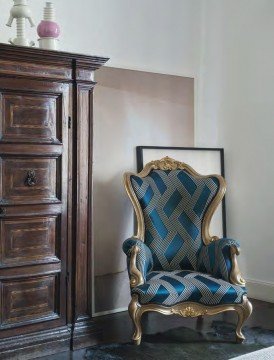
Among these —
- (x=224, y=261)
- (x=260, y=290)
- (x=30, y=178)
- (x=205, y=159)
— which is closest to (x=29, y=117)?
(x=30, y=178)

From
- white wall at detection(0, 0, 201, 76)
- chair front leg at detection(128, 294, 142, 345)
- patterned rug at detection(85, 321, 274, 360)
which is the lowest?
patterned rug at detection(85, 321, 274, 360)

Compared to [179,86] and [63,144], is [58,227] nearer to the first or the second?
[63,144]

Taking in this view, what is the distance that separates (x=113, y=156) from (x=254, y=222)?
1.33m

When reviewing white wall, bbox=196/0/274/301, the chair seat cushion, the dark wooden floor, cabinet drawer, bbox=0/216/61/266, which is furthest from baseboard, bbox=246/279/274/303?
cabinet drawer, bbox=0/216/61/266

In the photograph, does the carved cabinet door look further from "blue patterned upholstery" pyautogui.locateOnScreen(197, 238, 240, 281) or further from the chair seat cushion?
"blue patterned upholstery" pyautogui.locateOnScreen(197, 238, 240, 281)

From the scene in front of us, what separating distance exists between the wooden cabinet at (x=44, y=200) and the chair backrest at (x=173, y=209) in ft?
1.79

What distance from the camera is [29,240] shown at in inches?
110

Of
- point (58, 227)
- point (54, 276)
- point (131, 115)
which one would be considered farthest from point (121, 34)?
point (54, 276)

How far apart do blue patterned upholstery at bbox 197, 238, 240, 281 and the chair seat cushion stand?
0.10m

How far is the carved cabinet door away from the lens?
2.72 m

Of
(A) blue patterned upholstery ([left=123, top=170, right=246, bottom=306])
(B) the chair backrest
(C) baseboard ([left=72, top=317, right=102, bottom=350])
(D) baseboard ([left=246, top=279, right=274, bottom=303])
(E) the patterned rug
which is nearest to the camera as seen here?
(E) the patterned rug

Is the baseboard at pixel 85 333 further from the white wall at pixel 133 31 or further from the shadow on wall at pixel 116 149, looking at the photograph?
the white wall at pixel 133 31

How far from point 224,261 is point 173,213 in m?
0.58

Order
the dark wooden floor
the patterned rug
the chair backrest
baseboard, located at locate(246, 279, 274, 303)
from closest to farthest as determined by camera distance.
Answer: the patterned rug < the dark wooden floor < the chair backrest < baseboard, located at locate(246, 279, 274, 303)
